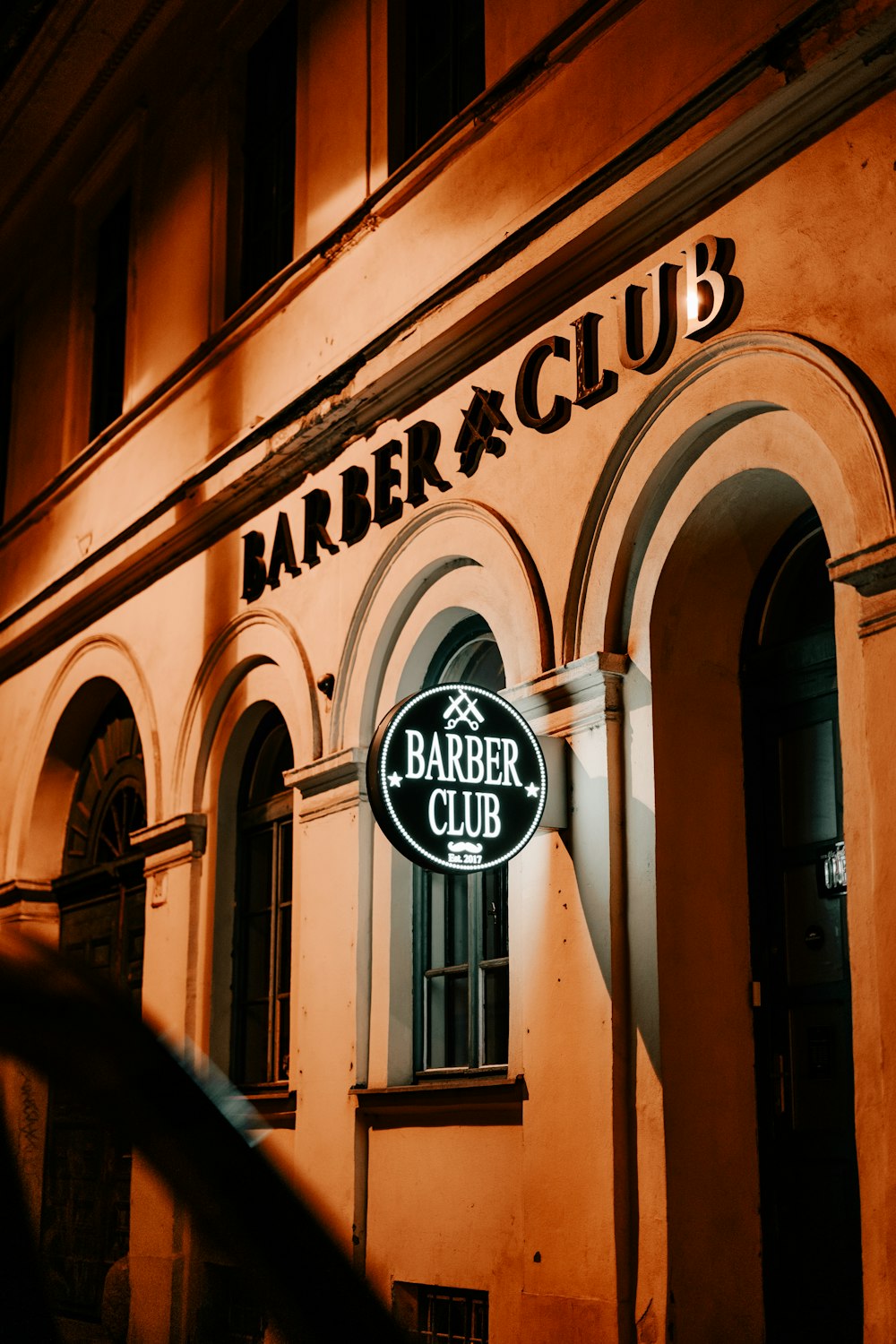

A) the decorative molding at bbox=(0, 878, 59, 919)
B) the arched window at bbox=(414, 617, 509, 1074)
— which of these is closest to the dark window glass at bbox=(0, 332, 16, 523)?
the decorative molding at bbox=(0, 878, 59, 919)

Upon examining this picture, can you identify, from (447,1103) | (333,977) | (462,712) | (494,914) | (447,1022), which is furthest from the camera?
(333,977)

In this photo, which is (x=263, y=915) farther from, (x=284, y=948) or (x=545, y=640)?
(x=545, y=640)

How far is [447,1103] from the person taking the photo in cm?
786

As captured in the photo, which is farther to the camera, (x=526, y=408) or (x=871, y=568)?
(x=526, y=408)

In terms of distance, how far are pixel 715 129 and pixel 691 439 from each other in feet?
4.11

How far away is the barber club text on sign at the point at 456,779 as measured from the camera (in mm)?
6828

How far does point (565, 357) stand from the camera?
7684 mm

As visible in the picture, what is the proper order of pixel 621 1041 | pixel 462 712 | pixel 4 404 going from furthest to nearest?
pixel 4 404 < pixel 462 712 < pixel 621 1041

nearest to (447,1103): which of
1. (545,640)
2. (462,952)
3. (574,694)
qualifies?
(462,952)

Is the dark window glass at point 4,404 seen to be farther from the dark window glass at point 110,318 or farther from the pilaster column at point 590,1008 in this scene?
the pilaster column at point 590,1008

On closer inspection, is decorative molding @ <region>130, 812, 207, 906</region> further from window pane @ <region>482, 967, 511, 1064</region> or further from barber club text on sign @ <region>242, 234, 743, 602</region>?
window pane @ <region>482, 967, 511, 1064</region>

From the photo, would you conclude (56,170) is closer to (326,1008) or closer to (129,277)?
(129,277)

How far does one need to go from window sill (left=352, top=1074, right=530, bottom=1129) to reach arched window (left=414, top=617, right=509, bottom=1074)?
0.20 m

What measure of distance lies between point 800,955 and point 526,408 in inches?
113
